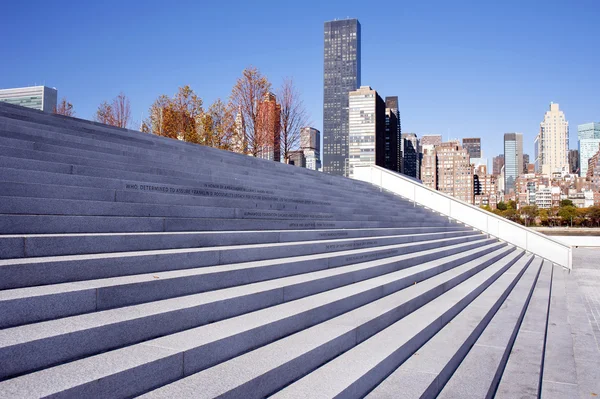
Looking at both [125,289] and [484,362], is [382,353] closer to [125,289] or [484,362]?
[484,362]

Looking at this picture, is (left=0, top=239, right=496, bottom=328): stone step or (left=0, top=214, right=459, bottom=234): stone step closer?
(left=0, top=239, right=496, bottom=328): stone step

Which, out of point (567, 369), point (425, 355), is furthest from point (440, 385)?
point (567, 369)

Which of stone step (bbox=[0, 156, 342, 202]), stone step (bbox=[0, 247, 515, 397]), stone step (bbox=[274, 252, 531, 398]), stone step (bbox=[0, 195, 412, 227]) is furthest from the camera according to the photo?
stone step (bbox=[0, 156, 342, 202])

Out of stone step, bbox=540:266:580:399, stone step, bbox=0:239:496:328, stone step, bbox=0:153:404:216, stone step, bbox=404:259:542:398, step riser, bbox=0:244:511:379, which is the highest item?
stone step, bbox=0:153:404:216

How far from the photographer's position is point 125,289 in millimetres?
3684

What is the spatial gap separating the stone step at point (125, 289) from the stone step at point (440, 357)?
183cm

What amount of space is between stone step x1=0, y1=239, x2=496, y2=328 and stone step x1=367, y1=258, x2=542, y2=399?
1828mm

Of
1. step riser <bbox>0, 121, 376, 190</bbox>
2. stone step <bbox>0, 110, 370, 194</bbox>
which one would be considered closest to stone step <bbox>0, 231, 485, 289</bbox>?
step riser <bbox>0, 121, 376, 190</bbox>

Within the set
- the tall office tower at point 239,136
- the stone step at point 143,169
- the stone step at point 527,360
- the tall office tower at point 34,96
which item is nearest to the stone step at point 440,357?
the stone step at point 527,360

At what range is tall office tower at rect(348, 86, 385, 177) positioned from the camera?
180500 mm

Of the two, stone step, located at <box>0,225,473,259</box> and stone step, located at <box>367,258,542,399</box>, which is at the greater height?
stone step, located at <box>0,225,473,259</box>

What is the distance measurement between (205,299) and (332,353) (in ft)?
4.34

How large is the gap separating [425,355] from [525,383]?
1.27 m

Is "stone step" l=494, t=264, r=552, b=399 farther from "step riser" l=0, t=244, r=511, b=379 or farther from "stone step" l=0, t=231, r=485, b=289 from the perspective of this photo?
"stone step" l=0, t=231, r=485, b=289
